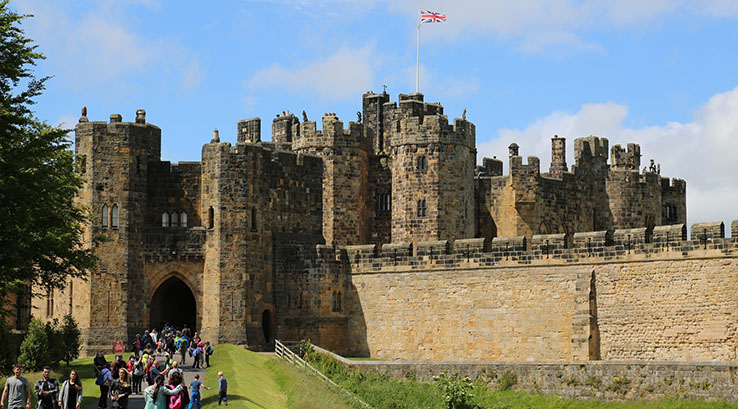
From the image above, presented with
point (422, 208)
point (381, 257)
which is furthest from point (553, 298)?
point (422, 208)

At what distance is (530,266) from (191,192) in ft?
50.5

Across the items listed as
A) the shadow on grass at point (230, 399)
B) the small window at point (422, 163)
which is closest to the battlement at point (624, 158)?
the small window at point (422, 163)

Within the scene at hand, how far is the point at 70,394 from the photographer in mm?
24641

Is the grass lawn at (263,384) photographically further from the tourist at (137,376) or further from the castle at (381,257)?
the castle at (381,257)

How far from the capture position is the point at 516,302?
4306 centimetres

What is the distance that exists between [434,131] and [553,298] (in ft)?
40.7

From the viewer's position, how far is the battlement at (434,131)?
5156 centimetres

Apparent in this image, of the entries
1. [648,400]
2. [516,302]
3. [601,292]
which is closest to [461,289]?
[516,302]

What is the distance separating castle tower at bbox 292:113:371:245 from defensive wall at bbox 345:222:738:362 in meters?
5.48

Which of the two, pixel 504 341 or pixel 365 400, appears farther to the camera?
pixel 504 341

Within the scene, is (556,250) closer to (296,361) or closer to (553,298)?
(553,298)

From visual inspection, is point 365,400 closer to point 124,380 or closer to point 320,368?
point 320,368

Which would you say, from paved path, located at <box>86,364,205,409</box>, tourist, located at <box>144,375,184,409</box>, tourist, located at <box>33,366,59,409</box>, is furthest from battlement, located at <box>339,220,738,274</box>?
tourist, located at <box>33,366,59,409</box>

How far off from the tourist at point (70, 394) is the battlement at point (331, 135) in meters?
30.2
